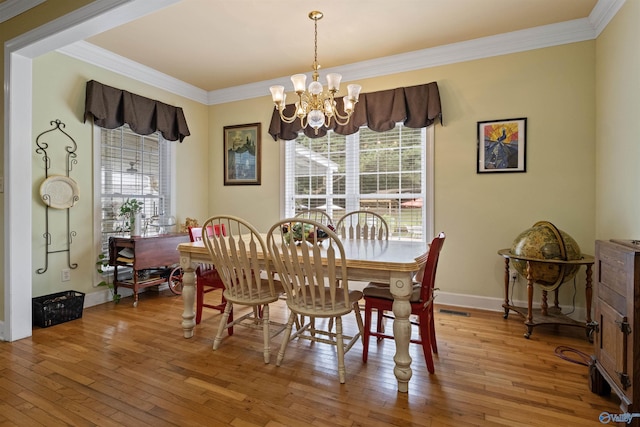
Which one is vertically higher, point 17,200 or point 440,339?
point 17,200

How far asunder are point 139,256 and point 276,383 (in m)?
2.21

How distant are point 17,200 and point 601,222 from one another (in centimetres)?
472

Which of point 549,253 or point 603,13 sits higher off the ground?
point 603,13

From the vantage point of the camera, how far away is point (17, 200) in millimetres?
2541

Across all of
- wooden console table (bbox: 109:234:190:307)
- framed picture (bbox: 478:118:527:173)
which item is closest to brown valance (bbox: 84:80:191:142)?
wooden console table (bbox: 109:234:190:307)

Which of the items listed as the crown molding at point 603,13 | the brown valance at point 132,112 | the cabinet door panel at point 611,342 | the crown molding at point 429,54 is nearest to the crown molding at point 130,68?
the crown molding at point 429,54

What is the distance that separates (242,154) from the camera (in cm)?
461

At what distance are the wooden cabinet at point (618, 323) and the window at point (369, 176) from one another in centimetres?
184

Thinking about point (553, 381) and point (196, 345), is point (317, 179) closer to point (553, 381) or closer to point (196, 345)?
point (196, 345)

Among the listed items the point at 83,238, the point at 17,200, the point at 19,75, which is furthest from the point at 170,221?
the point at 19,75

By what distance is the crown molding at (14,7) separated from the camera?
2477mm

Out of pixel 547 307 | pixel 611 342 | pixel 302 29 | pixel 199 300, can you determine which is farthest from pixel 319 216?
pixel 611 342

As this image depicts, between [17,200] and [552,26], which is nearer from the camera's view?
[17,200]

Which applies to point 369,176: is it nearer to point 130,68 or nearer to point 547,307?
point 547,307
